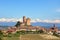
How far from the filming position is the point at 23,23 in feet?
385

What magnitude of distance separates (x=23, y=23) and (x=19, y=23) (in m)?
2.37

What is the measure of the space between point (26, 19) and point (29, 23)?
2.60 metres

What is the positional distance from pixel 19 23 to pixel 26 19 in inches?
211

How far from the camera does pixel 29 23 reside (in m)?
120

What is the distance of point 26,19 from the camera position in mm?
119688

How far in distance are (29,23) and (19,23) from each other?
20.2 ft

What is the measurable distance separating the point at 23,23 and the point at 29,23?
3.79 meters

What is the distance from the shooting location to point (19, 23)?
116125 mm
